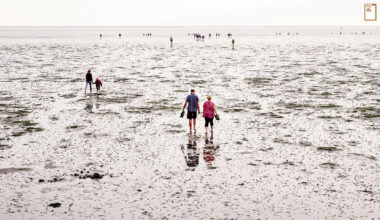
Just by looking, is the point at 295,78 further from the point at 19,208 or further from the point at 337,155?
the point at 19,208

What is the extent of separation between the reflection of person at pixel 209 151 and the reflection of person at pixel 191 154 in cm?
37

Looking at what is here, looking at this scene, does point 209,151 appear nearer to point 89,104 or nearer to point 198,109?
point 198,109

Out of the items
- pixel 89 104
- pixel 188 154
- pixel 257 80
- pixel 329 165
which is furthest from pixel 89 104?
pixel 257 80

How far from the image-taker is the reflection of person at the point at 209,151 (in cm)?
1591

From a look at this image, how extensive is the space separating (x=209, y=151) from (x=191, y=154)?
90cm

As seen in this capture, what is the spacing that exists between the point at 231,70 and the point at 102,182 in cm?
3508

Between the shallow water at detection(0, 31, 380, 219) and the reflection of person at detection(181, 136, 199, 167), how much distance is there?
0.14 feet

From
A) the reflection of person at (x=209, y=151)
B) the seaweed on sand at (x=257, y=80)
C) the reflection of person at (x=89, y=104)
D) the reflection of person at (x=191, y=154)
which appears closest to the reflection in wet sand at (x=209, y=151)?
the reflection of person at (x=209, y=151)

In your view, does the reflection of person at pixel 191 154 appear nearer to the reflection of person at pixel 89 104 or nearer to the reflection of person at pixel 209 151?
the reflection of person at pixel 209 151

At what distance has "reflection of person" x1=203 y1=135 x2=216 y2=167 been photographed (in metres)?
15.9

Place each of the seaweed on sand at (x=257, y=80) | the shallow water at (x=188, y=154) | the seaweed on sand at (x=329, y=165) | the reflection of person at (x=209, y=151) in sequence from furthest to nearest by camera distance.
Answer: the seaweed on sand at (x=257, y=80), the reflection of person at (x=209, y=151), the seaweed on sand at (x=329, y=165), the shallow water at (x=188, y=154)

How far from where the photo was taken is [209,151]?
1709cm

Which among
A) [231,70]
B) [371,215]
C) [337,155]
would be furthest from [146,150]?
[231,70]

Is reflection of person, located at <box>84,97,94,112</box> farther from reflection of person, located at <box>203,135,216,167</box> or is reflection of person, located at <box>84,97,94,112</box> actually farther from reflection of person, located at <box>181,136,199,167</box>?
reflection of person, located at <box>203,135,216,167</box>
